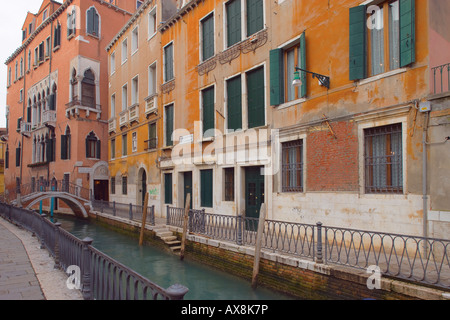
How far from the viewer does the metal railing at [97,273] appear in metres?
3.10

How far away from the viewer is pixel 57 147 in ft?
88.9

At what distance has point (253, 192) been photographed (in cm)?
1213

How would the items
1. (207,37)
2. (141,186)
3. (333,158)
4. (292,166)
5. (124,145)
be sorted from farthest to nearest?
(124,145) → (141,186) → (207,37) → (292,166) → (333,158)

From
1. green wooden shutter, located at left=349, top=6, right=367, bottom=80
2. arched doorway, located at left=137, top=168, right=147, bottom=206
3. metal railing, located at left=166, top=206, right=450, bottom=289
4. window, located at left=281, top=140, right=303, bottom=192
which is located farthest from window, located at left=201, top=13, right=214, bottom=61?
arched doorway, located at left=137, top=168, right=147, bottom=206

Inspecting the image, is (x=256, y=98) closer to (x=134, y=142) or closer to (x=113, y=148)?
(x=134, y=142)

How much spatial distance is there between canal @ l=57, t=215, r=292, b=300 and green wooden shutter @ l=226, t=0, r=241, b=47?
8.67m

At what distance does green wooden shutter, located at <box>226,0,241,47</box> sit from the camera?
42.2 ft

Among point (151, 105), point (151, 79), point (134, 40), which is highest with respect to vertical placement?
point (134, 40)

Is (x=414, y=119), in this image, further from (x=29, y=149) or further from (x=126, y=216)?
(x=29, y=149)

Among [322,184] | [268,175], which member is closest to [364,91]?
[322,184]

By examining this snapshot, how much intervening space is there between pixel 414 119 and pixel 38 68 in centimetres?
3294

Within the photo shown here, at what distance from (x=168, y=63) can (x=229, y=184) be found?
820cm

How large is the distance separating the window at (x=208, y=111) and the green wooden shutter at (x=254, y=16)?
3.06 meters

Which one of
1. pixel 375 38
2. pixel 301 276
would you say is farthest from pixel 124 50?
pixel 301 276
